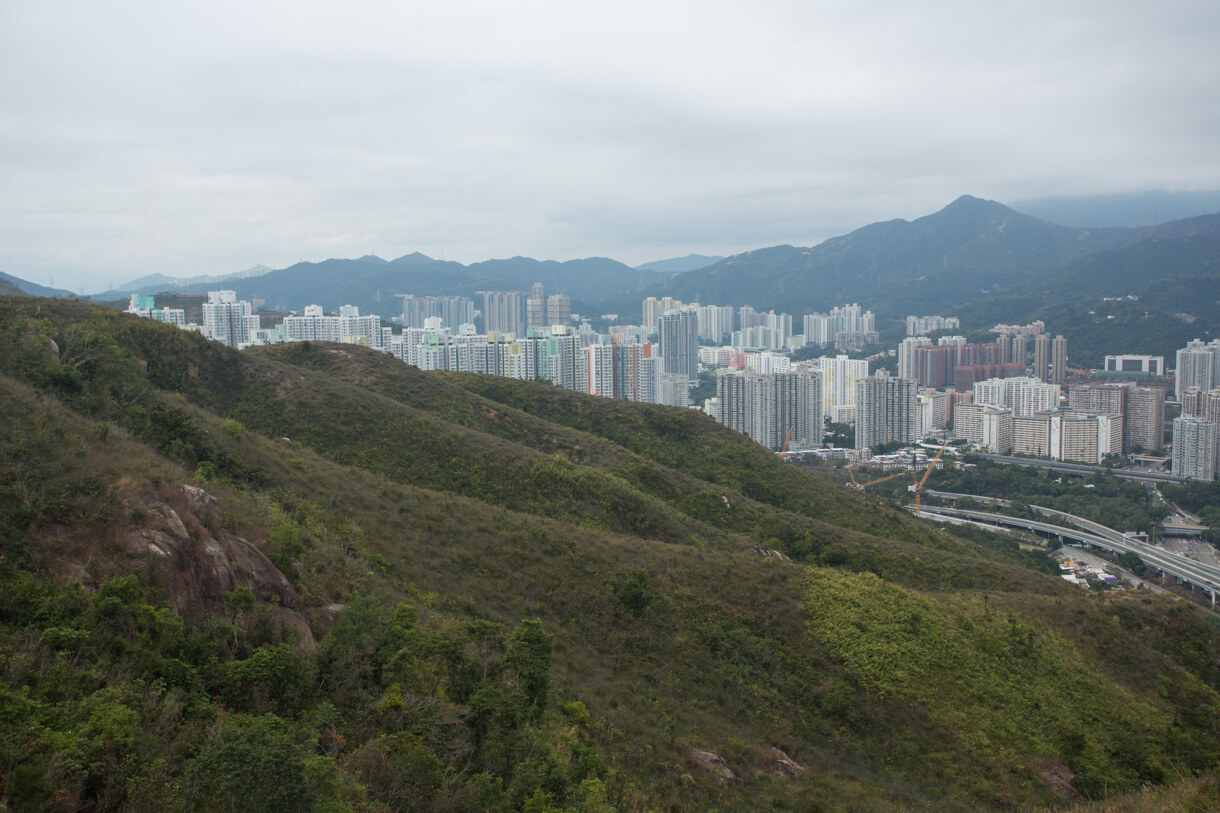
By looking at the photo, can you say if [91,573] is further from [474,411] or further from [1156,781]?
[474,411]

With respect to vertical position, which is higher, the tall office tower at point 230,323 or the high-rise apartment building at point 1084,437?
the tall office tower at point 230,323

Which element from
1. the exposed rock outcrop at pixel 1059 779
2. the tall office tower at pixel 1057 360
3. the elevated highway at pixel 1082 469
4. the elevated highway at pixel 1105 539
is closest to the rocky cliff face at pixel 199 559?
the exposed rock outcrop at pixel 1059 779

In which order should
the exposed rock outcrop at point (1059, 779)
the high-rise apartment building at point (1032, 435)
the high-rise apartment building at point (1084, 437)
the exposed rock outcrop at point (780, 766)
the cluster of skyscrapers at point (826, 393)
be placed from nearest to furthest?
1. the exposed rock outcrop at point (780, 766)
2. the exposed rock outcrop at point (1059, 779)
3. the high-rise apartment building at point (1084, 437)
4. the cluster of skyscrapers at point (826, 393)
5. the high-rise apartment building at point (1032, 435)

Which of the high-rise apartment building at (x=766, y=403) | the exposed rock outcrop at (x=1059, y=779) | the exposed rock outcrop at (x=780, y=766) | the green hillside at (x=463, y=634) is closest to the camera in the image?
the green hillside at (x=463, y=634)

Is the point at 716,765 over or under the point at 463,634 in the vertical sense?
under

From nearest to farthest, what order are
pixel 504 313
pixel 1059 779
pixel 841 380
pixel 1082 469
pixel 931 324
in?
pixel 1059 779 < pixel 1082 469 < pixel 841 380 < pixel 504 313 < pixel 931 324

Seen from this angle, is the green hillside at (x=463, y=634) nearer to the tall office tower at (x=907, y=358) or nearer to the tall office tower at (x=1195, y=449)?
the tall office tower at (x=1195, y=449)

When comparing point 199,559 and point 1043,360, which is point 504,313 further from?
point 199,559

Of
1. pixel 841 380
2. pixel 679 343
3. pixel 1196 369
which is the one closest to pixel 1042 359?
pixel 1196 369
